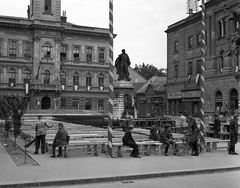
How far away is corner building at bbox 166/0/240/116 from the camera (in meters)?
43.2

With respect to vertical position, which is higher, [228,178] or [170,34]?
[170,34]

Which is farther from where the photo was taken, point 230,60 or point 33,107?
point 33,107

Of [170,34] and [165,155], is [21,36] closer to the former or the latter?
[170,34]

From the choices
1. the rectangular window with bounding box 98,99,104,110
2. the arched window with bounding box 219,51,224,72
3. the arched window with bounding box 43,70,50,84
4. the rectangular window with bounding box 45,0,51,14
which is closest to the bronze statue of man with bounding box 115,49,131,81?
the arched window with bounding box 219,51,224,72

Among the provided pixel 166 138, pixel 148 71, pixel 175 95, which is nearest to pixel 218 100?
pixel 175 95

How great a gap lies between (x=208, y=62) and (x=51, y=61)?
94.1 ft

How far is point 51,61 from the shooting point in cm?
6384

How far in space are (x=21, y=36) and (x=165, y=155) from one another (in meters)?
52.3

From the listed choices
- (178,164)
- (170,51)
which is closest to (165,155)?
(178,164)

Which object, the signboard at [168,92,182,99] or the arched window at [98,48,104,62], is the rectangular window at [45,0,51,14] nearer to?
the arched window at [98,48,104,62]

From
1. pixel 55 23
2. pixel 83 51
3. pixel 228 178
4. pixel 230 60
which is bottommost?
pixel 228 178

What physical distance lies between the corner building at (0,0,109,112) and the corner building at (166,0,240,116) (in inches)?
644

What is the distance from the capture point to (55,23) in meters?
63.9

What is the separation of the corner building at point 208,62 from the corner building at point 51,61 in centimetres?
1637
